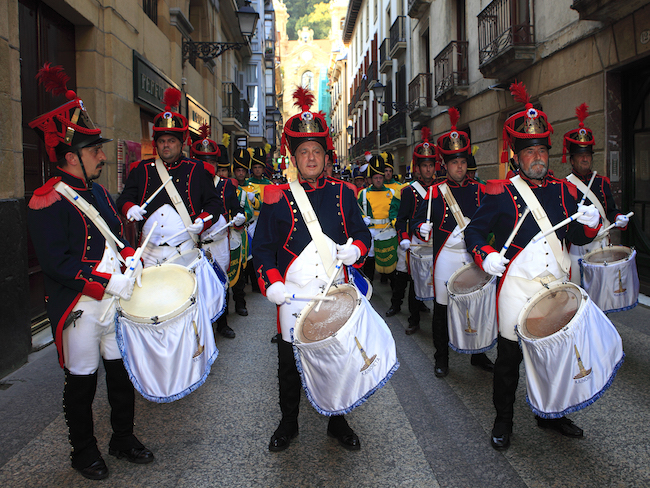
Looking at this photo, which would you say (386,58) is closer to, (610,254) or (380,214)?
(380,214)

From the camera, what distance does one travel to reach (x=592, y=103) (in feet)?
27.1

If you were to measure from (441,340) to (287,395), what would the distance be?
6.14 ft

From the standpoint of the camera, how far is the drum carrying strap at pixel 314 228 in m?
Result: 3.03

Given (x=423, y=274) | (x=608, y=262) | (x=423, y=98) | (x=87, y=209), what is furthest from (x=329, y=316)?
(x=423, y=98)

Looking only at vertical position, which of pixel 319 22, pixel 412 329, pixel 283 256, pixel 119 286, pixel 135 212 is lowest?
pixel 412 329

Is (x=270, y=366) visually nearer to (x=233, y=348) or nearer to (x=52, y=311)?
(x=233, y=348)

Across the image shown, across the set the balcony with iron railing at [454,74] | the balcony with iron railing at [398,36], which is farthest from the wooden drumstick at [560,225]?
the balcony with iron railing at [398,36]

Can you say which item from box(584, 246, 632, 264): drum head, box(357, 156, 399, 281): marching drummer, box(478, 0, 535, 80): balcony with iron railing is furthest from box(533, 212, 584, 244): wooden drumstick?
box(478, 0, 535, 80): balcony with iron railing

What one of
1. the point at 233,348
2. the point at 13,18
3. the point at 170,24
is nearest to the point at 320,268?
the point at 233,348

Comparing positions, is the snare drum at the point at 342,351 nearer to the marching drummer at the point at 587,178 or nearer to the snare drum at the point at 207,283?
the snare drum at the point at 207,283

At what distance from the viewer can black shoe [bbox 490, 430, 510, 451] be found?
10.4ft

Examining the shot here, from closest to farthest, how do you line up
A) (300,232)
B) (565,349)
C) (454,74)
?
(565,349)
(300,232)
(454,74)

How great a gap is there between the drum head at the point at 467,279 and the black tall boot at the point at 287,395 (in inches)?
62.1

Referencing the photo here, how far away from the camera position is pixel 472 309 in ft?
13.1
